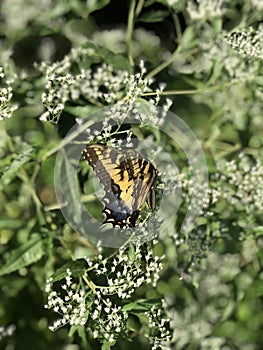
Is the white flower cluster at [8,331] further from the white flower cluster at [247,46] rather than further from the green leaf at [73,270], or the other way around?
the white flower cluster at [247,46]

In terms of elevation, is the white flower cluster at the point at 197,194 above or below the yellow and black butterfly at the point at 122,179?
below

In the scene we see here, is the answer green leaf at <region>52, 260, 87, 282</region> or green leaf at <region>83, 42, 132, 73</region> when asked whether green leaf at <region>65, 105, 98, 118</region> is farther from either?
green leaf at <region>52, 260, 87, 282</region>

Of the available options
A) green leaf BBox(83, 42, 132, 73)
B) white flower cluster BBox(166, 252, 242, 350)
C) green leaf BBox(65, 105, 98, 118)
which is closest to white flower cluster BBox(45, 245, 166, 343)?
green leaf BBox(65, 105, 98, 118)

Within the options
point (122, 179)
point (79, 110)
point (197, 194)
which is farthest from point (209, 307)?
point (122, 179)

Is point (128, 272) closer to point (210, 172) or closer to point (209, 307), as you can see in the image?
point (210, 172)

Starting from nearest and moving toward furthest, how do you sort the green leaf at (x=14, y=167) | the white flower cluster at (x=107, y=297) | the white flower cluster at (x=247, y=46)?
the white flower cluster at (x=107, y=297) → the green leaf at (x=14, y=167) → the white flower cluster at (x=247, y=46)

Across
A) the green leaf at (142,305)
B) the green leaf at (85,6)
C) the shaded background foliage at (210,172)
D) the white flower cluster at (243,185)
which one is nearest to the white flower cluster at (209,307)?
the shaded background foliage at (210,172)

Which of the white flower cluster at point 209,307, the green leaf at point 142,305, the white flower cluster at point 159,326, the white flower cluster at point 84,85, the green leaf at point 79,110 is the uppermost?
the white flower cluster at point 84,85

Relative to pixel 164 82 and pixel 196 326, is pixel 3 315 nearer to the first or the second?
pixel 196 326

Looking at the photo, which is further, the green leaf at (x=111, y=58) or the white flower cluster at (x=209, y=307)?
the white flower cluster at (x=209, y=307)
